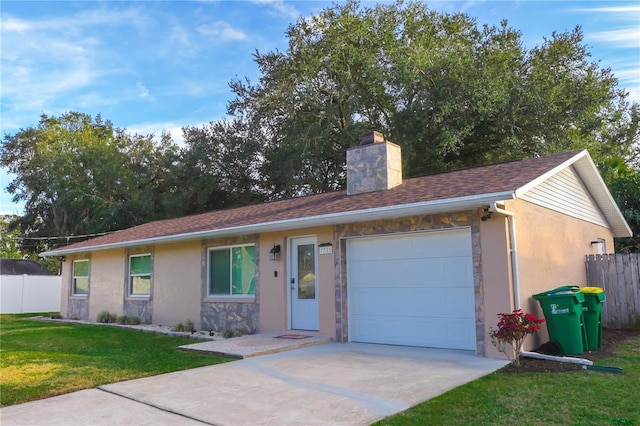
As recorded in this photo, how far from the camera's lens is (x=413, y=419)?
4363 millimetres

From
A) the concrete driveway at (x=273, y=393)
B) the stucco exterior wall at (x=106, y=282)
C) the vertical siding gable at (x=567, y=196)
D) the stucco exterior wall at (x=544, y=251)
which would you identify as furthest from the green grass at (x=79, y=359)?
the vertical siding gable at (x=567, y=196)

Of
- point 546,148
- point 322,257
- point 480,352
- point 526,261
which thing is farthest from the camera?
point 546,148

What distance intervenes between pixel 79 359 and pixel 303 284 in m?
4.38

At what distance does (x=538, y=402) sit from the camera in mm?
4832

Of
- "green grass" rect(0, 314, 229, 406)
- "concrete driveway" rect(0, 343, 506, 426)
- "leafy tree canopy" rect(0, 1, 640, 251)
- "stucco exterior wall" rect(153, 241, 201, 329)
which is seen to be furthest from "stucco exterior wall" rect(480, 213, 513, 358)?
"leafy tree canopy" rect(0, 1, 640, 251)

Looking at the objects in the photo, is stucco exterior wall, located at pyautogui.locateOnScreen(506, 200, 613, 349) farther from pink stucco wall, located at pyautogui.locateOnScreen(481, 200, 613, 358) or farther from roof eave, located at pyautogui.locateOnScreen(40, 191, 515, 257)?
roof eave, located at pyautogui.locateOnScreen(40, 191, 515, 257)

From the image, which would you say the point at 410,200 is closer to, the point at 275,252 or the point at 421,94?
the point at 275,252

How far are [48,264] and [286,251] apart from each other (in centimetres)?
3668

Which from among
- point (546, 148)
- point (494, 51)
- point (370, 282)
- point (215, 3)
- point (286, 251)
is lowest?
point (370, 282)

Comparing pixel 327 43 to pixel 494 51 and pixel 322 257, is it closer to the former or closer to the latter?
pixel 494 51

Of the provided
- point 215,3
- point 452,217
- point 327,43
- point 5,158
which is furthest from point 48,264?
point 452,217

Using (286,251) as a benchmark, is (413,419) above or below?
below

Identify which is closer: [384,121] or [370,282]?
[370,282]

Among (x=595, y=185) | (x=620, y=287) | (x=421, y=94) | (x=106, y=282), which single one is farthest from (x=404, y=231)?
(x=421, y=94)
